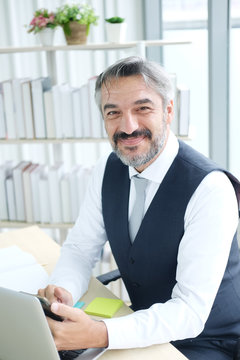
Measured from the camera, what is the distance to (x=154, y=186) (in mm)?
1668

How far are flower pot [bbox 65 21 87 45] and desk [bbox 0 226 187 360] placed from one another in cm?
110

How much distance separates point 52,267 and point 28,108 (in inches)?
48.0

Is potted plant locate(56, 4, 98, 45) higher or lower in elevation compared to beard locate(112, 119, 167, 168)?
higher

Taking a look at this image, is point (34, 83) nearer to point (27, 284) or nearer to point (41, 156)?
point (41, 156)

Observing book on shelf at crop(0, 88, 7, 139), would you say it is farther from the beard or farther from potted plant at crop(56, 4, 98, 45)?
the beard

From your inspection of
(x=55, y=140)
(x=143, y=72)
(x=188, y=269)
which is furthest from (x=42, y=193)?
(x=188, y=269)

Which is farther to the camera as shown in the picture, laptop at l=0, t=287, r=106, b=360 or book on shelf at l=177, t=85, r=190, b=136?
book on shelf at l=177, t=85, r=190, b=136

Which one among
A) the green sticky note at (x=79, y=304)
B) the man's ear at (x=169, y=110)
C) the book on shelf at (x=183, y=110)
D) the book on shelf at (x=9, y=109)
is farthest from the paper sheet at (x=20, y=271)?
the book on shelf at (x=183, y=110)

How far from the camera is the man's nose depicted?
1589mm

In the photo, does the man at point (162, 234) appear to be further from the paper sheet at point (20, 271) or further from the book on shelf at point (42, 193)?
the book on shelf at point (42, 193)

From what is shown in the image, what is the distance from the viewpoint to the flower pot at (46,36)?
105 inches

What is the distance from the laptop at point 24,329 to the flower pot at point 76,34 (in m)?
1.83

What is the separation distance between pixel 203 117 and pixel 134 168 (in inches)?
63.9

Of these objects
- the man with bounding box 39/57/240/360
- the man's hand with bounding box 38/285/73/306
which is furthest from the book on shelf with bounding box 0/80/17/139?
the man's hand with bounding box 38/285/73/306
